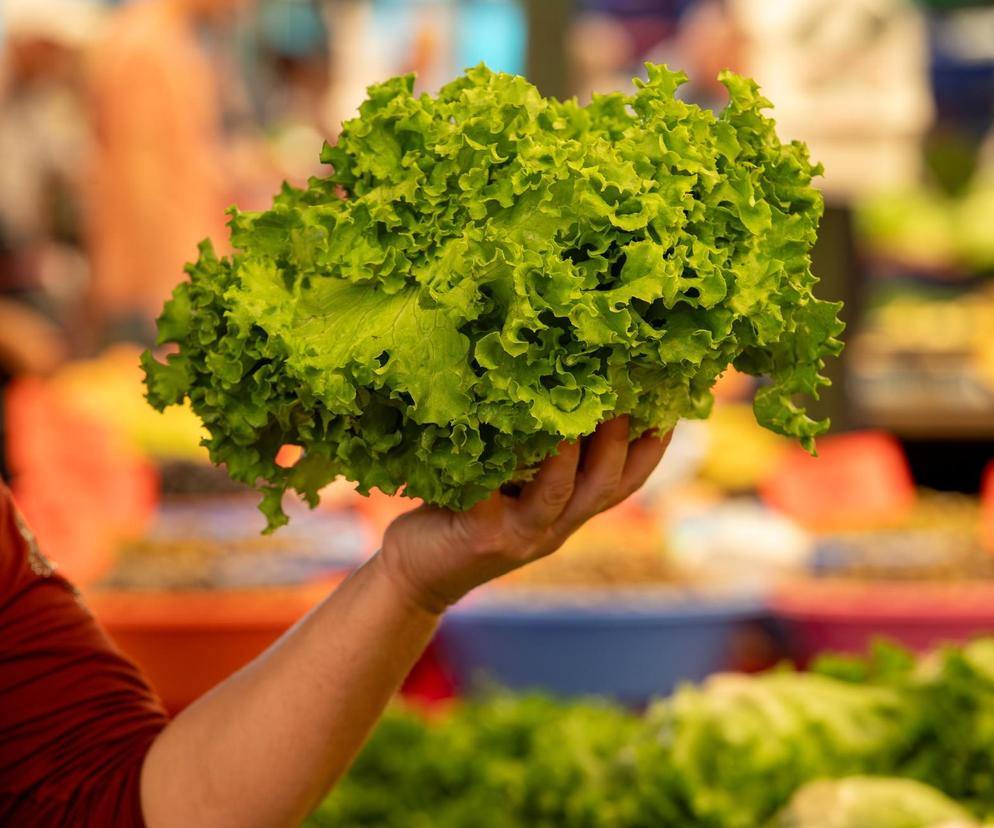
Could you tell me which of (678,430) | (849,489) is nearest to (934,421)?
(849,489)

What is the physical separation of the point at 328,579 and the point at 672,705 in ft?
4.34

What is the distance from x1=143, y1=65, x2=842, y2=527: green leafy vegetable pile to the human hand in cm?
4

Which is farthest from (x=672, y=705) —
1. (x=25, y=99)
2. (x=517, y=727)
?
(x=25, y=99)

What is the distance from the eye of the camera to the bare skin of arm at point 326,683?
1340 millimetres

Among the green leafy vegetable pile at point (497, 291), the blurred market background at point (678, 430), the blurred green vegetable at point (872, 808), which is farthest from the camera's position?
the blurred market background at point (678, 430)

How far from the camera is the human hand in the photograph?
4.21ft

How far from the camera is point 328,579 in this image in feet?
10.6

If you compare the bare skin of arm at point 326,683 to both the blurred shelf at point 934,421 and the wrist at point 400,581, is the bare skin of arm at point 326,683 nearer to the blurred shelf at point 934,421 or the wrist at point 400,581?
the wrist at point 400,581

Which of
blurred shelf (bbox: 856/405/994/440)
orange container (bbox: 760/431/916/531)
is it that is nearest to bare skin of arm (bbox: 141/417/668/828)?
orange container (bbox: 760/431/916/531)

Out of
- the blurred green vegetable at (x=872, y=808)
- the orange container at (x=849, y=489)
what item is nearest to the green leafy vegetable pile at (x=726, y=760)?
the blurred green vegetable at (x=872, y=808)

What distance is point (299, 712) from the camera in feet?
4.54

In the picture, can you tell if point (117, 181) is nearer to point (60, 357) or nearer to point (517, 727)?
point (60, 357)

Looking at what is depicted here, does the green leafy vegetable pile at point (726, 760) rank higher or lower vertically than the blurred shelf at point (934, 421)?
lower

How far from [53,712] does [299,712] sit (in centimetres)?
30
